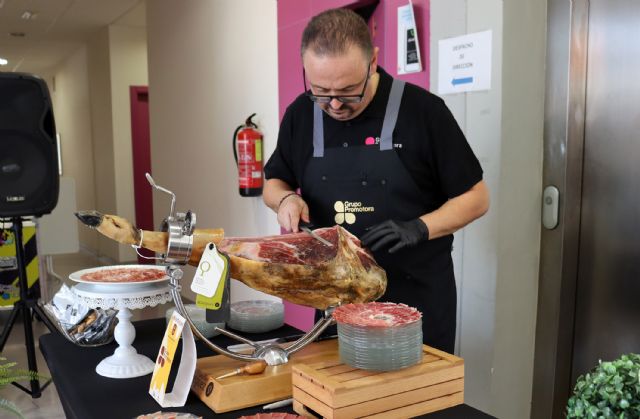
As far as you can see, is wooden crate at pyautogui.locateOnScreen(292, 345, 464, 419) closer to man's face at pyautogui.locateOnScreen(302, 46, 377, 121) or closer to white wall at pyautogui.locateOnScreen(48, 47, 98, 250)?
man's face at pyautogui.locateOnScreen(302, 46, 377, 121)

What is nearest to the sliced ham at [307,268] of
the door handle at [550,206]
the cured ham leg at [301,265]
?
the cured ham leg at [301,265]

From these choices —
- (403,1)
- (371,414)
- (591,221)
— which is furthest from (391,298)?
(403,1)

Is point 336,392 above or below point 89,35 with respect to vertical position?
below

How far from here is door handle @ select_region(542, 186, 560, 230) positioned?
203cm

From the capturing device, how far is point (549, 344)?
209cm

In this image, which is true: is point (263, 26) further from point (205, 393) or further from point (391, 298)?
point (205, 393)

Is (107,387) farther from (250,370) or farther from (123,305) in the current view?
(250,370)

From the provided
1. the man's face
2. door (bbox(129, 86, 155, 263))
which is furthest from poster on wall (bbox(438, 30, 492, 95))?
door (bbox(129, 86, 155, 263))

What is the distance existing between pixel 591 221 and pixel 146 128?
19.9 ft

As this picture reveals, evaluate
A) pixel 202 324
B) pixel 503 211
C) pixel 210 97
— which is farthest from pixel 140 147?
pixel 202 324

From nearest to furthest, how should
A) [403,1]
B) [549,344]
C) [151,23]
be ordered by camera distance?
[549,344]
[403,1]
[151,23]

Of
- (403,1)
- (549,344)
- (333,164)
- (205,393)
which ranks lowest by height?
(549,344)

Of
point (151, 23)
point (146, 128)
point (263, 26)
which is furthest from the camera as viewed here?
point (146, 128)

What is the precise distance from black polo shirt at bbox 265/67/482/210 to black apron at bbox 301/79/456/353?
0.07 feet
